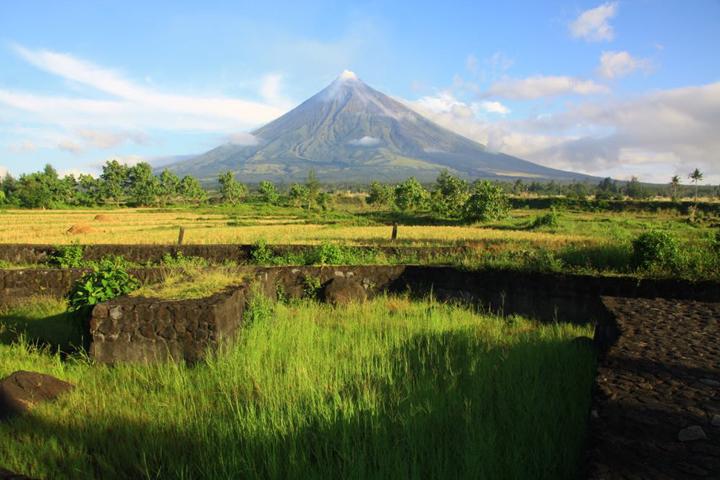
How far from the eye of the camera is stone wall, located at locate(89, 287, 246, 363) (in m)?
6.21

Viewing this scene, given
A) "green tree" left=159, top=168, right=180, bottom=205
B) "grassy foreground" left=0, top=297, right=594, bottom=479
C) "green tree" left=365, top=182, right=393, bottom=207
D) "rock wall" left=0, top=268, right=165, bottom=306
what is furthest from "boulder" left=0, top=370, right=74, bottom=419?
"green tree" left=159, top=168, right=180, bottom=205

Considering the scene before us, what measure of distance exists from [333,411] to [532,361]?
7.75 ft

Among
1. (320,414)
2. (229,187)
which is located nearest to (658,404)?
(320,414)

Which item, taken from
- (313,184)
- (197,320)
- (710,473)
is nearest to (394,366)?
(197,320)

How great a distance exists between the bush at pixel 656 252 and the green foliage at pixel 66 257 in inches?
606

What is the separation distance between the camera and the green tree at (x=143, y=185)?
8369 centimetres

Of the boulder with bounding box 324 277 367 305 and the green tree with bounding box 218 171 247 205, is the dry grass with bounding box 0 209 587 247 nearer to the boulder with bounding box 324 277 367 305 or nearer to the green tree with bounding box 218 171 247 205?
the boulder with bounding box 324 277 367 305

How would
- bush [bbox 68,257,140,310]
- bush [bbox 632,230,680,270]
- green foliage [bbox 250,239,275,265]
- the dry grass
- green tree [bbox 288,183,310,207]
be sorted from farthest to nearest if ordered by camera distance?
green tree [bbox 288,183,310,207], the dry grass, green foliage [bbox 250,239,275,265], bush [bbox 632,230,680,270], bush [bbox 68,257,140,310]

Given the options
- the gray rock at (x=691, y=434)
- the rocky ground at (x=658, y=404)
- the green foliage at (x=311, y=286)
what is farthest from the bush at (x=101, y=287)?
the gray rock at (x=691, y=434)

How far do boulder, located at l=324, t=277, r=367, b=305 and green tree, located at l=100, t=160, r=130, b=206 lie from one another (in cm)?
8705

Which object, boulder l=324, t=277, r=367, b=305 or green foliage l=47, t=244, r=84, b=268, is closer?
boulder l=324, t=277, r=367, b=305

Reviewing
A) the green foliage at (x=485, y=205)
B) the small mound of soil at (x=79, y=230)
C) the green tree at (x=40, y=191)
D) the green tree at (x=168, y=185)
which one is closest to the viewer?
the small mound of soil at (x=79, y=230)

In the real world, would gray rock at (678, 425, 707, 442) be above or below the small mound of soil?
above

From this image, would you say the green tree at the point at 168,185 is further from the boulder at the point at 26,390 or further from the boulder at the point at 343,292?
the boulder at the point at 26,390
